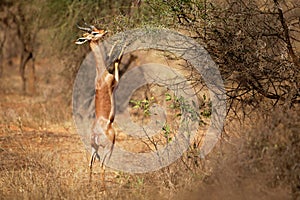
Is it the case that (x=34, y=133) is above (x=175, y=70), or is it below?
below

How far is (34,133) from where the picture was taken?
12148 millimetres

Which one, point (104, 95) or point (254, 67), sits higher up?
point (254, 67)

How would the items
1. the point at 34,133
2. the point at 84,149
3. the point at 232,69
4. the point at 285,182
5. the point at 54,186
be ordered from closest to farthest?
1. the point at 285,182
2. the point at 54,186
3. the point at 232,69
4. the point at 84,149
5. the point at 34,133

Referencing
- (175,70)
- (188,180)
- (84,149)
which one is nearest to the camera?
(188,180)

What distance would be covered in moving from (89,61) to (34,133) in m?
3.19

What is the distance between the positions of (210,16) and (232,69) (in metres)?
0.68

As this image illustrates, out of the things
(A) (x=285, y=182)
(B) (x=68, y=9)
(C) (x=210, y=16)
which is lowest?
(A) (x=285, y=182)

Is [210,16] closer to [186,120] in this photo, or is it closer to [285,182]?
[186,120]

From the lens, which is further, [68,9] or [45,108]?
[45,108]

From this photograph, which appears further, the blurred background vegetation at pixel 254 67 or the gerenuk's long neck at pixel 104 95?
the gerenuk's long neck at pixel 104 95

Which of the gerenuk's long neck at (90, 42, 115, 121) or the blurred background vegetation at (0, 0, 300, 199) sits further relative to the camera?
the gerenuk's long neck at (90, 42, 115, 121)

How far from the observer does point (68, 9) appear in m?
14.5

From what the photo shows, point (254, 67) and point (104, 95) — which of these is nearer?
point (254, 67)

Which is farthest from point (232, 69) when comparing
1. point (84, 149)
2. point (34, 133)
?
point (34, 133)
